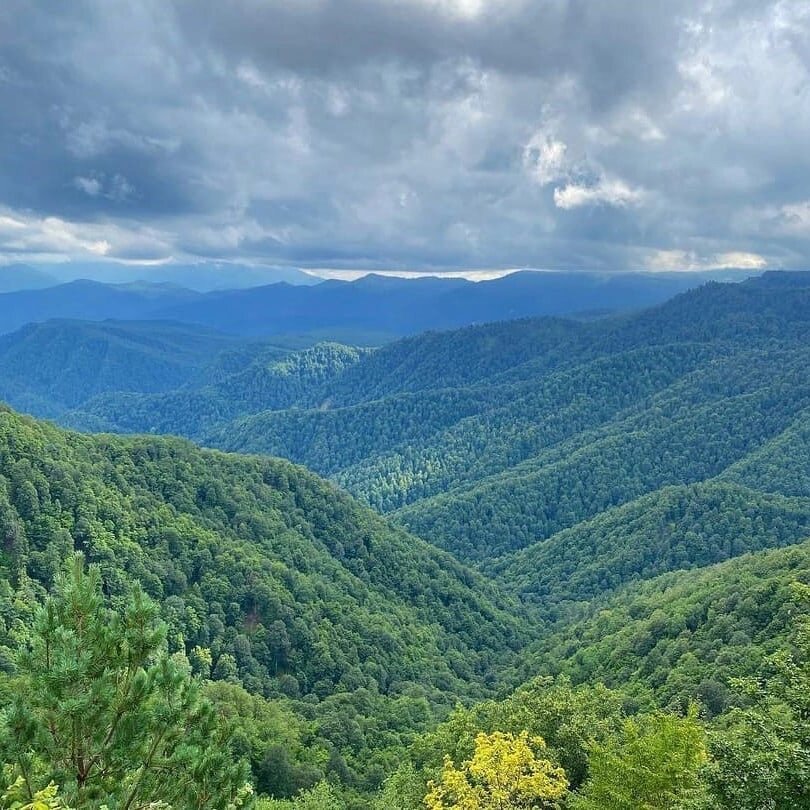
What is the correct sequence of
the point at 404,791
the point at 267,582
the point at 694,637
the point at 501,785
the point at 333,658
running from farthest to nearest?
1. the point at 267,582
2. the point at 333,658
3. the point at 694,637
4. the point at 404,791
5. the point at 501,785

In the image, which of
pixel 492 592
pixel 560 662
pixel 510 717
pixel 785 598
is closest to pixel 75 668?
pixel 510 717

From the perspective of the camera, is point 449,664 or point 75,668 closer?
point 75,668

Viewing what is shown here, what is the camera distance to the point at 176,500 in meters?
124

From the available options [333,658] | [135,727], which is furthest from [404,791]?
[333,658]

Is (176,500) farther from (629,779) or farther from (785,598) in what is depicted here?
(629,779)

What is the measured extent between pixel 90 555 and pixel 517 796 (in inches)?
3317

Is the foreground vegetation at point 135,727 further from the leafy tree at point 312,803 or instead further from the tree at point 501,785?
the leafy tree at point 312,803

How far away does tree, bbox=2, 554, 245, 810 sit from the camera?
45.1 feet

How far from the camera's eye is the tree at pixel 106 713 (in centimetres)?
1374

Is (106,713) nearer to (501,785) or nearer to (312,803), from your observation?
(501,785)

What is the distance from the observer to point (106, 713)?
1429 cm

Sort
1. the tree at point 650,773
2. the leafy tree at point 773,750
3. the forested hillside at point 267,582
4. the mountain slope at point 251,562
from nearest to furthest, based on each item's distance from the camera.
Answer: the leafy tree at point 773,750 → the tree at point 650,773 → the forested hillside at point 267,582 → the mountain slope at point 251,562

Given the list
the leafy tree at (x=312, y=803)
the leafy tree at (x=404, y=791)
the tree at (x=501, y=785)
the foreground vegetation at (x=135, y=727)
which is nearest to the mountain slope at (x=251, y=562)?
the leafy tree at (x=312, y=803)

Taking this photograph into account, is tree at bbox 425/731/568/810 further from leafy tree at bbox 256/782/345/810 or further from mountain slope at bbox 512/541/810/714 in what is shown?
mountain slope at bbox 512/541/810/714
